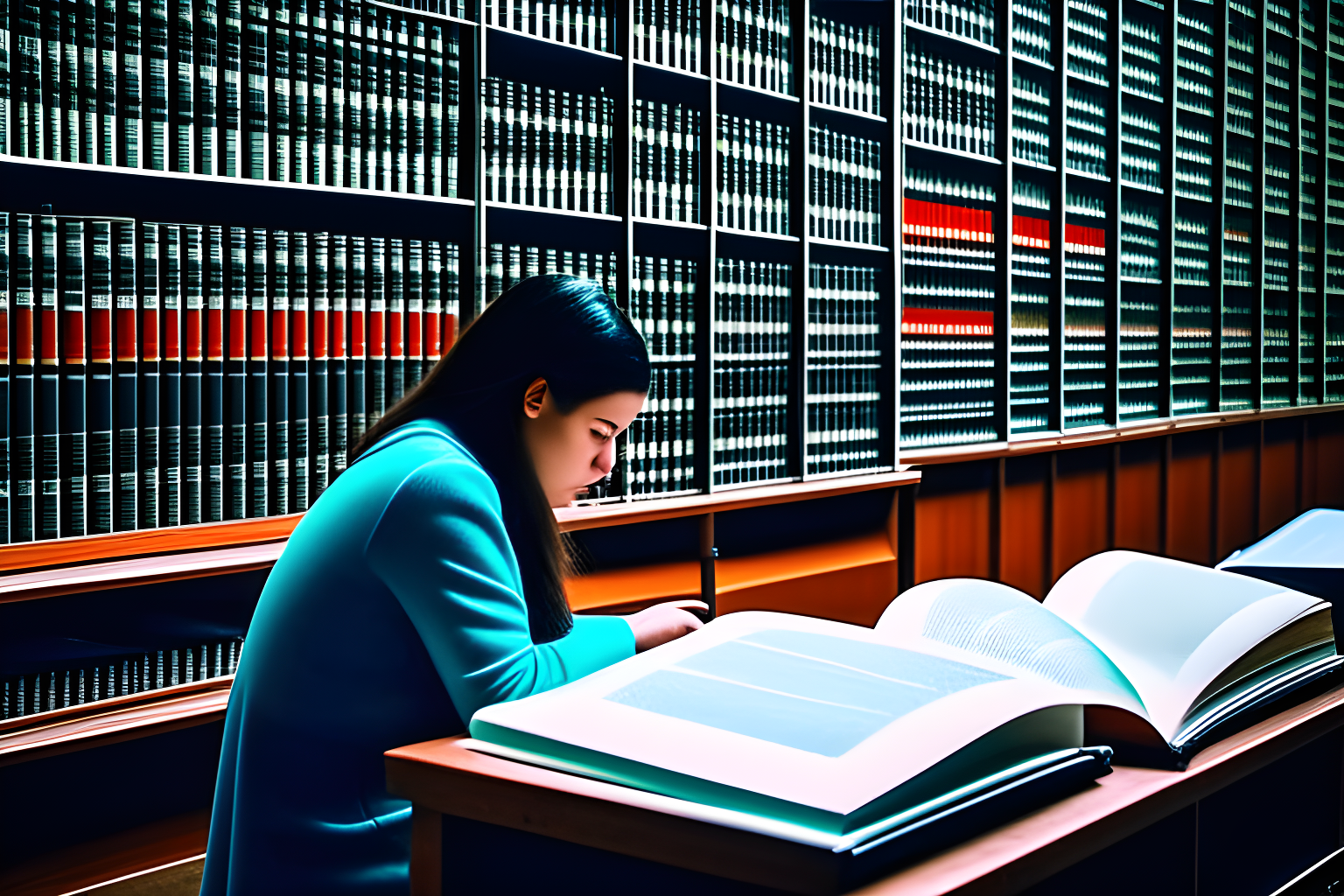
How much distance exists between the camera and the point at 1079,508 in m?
4.52

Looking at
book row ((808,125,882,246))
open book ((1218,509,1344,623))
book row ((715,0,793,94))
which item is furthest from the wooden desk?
book row ((808,125,882,246))

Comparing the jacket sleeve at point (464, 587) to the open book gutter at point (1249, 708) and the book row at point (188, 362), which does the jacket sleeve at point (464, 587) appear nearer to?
the open book gutter at point (1249, 708)

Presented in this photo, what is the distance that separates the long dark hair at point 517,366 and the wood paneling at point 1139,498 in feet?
13.2

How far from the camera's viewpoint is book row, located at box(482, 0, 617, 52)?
102 inches

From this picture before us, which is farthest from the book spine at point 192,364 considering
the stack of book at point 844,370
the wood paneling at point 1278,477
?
the wood paneling at point 1278,477

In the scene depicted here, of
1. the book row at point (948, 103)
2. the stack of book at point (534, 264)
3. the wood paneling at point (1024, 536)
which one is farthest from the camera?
the wood paneling at point (1024, 536)

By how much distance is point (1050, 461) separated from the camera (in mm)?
4309

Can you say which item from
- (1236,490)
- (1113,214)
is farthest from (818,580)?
(1236,490)

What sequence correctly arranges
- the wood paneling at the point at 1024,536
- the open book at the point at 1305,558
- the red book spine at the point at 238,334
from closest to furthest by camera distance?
the open book at the point at 1305,558
the red book spine at the point at 238,334
the wood paneling at the point at 1024,536

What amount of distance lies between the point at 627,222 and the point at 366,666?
2.09m

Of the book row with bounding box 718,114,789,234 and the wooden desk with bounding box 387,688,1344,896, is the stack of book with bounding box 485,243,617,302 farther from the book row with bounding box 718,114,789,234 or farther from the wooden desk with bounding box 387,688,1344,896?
the wooden desk with bounding box 387,688,1344,896

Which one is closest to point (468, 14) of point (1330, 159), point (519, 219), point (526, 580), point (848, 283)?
point (519, 219)

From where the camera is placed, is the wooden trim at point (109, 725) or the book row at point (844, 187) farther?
the book row at point (844, 187)

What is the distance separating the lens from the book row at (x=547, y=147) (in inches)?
102
